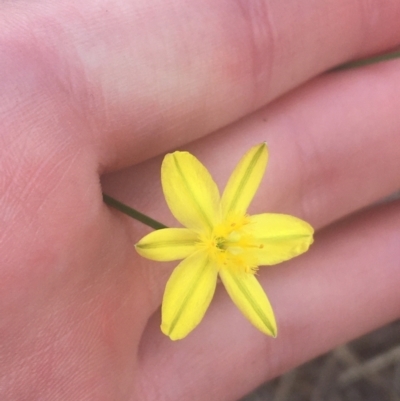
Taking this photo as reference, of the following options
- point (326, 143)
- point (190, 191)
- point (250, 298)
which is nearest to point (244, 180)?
point (190, 191)

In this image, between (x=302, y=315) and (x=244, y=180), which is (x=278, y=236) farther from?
(x=302, y=315)

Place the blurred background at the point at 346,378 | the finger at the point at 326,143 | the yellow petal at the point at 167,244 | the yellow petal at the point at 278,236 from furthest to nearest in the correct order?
the blurred background at the point at 346,378 < the finger at the point at 326,143 < the yellow petal at the point at 278,236 < the yellow petal at the point at 167,244

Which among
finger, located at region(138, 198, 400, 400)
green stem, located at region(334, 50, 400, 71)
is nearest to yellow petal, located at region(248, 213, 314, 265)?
finger, located at region(138, 198, 400, 400)

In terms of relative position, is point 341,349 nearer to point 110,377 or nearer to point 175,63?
point 110,377

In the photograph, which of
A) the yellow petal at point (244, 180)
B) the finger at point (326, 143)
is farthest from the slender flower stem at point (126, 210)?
the finger at point (326, 143)

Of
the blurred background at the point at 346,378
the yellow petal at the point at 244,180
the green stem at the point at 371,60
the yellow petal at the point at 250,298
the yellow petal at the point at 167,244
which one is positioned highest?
the green stem at the point at 371,60

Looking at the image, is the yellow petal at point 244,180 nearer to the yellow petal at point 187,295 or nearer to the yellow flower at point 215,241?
the yellow flower at point 215,241

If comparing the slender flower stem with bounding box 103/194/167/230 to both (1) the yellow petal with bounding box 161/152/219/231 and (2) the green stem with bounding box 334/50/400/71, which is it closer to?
(1) the yellow petal with bounding box 161/152/219/231
